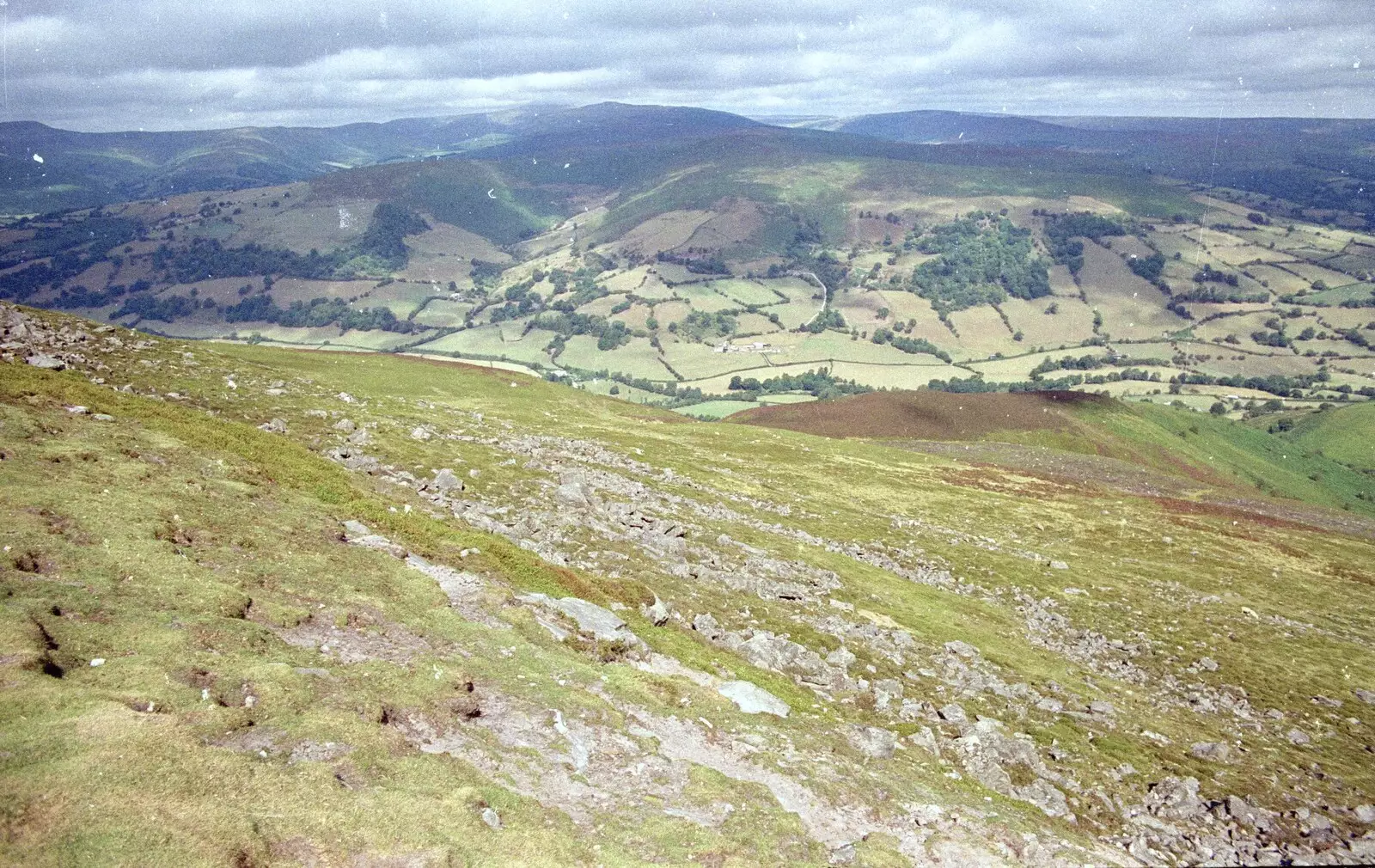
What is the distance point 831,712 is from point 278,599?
20950mm

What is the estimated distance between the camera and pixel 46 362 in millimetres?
47688

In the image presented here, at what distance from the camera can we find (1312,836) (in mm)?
29922

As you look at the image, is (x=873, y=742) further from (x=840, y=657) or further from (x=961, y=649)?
(x=961, y=649)

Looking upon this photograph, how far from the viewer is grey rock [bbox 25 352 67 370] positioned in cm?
4688

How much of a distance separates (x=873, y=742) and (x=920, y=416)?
140707 mm

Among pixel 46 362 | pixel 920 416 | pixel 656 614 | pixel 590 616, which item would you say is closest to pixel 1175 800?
pixel 656 614

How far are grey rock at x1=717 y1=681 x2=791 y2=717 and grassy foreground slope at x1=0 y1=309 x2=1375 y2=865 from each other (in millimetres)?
857

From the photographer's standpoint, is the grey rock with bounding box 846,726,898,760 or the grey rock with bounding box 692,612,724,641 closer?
the grey rock with bounding box 846,726,898,760

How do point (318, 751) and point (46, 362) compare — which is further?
point (46, 362)

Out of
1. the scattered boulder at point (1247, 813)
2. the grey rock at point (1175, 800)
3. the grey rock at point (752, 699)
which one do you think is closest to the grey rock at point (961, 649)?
the grey rock at point (1175, 800)

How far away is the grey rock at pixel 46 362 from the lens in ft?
154

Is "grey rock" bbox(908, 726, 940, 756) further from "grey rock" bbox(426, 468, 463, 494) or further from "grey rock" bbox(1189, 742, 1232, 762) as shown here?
"grey rock" bbox(426, 468, 463, 494)

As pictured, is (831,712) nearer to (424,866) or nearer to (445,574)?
(445,574)

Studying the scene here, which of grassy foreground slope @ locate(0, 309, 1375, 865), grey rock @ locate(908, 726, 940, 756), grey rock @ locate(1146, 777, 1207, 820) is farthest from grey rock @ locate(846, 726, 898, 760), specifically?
grey rock @ locate(1146, 777, 1207, 820)
